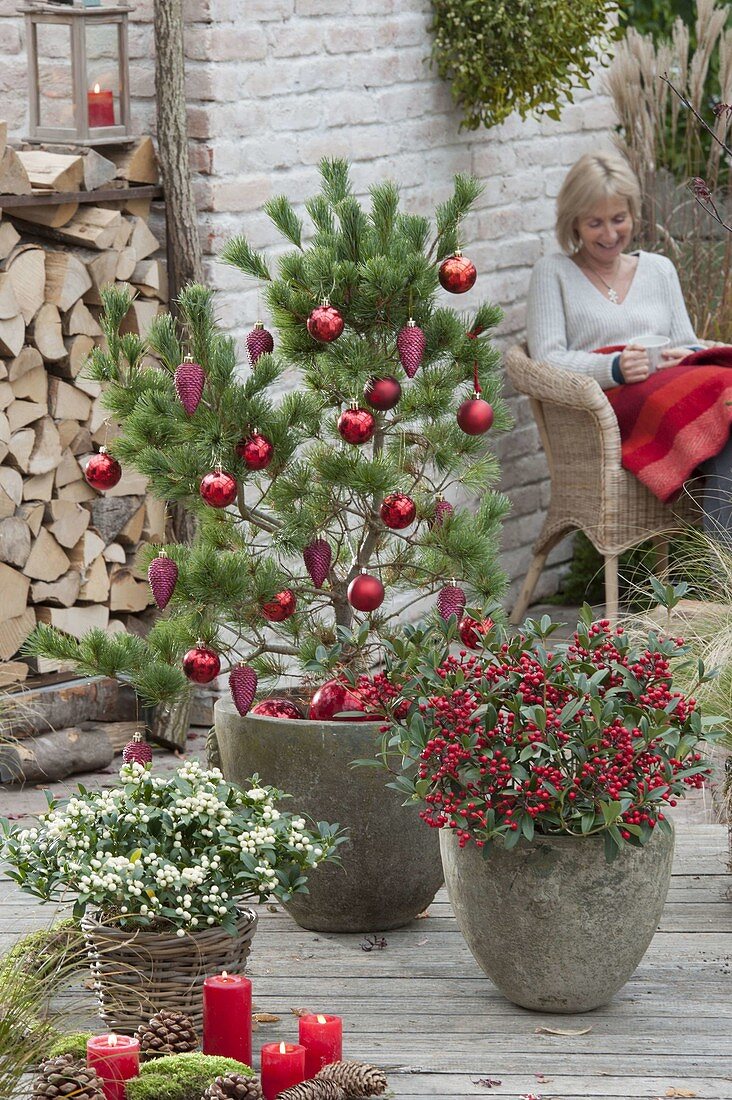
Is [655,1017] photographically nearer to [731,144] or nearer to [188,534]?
[188,534]

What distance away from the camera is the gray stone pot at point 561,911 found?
2.16 meters

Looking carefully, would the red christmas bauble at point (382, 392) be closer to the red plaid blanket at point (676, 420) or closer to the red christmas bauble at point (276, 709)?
the red christmas bauble at point (276, 709)

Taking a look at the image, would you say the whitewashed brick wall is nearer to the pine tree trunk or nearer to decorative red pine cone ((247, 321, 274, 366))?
the pine tree trunk

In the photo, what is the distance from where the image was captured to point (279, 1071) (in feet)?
6.39

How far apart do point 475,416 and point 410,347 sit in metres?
0.17

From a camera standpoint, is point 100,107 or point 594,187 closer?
point 100,107

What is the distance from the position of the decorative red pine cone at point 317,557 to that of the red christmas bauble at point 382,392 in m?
0.24

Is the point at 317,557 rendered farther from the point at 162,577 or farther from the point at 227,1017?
the point at 227,1017

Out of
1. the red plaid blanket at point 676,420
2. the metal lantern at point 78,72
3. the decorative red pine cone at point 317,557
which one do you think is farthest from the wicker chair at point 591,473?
the decorative red pine cone at point 317,557

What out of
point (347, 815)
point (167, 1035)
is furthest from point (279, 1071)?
point (347, 815)

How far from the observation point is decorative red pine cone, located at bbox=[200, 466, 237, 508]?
247 cm

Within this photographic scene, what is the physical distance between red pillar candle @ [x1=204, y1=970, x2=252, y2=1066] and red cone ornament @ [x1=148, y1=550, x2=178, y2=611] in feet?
2.20

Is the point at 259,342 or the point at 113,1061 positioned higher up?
the point at 259,342

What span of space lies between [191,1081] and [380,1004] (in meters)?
0.45
